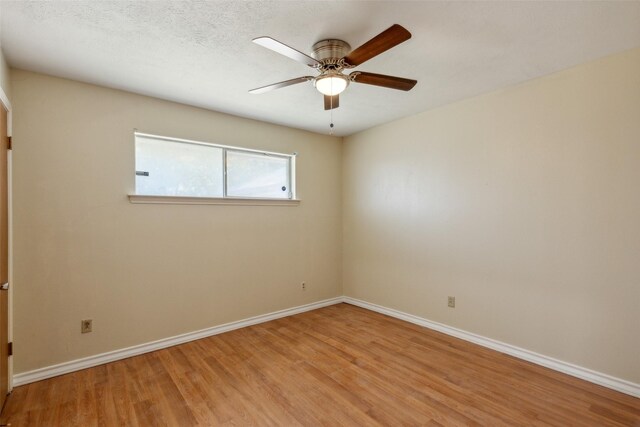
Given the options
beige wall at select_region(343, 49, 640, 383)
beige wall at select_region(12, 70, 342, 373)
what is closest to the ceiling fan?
beige wall at select_region(343, 49, 640, 383)

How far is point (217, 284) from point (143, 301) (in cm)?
73

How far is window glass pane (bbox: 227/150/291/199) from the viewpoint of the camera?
3.61 m

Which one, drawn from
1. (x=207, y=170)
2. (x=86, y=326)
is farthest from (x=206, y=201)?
(x=86, y=326)

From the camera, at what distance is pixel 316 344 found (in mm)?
3068

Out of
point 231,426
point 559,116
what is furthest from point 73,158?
point 559,116

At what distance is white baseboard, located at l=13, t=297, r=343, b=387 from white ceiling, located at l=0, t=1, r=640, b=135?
7.91ft

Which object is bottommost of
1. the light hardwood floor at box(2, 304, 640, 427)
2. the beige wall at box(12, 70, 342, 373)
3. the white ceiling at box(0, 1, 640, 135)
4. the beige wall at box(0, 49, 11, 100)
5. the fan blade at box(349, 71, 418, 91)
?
the light hardwood floor at box(2, 304, 640, 427)

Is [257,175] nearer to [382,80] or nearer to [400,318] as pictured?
[382,80]

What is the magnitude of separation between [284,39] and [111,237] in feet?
7.50

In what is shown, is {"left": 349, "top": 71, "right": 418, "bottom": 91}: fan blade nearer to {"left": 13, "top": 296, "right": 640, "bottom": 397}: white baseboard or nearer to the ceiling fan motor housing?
the ceiling fan motor housing

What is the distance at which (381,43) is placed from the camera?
5.32ft

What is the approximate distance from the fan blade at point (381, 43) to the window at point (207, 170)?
6.95 feet

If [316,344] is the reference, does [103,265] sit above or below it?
above

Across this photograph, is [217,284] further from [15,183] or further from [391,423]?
[391,423]
